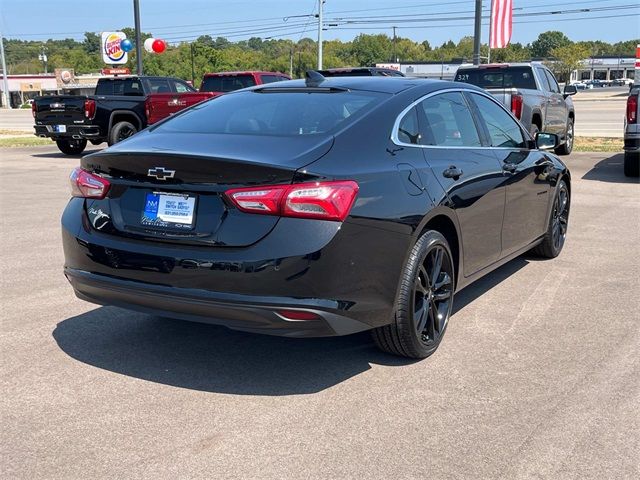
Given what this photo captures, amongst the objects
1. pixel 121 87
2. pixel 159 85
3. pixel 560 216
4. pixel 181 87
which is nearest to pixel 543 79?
pixel 560 216

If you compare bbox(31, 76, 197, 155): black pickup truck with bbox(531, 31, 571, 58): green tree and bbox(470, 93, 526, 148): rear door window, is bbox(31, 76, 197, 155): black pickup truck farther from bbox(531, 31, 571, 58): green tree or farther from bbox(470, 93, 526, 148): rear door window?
bbox(531, 31, 571, 58): green tree

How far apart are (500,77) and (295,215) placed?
12.4 metres

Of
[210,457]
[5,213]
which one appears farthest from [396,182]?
[5,213]

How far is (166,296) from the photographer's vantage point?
3.68 metres

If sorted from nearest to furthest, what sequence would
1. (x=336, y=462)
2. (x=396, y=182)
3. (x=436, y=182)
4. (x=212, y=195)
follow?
(x=336, y=462) → (x=212, y=195) → (x=396, y=182) → (x=436, y=182)

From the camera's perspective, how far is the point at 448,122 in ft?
15.9

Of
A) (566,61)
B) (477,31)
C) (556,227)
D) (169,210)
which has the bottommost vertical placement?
(556,227)

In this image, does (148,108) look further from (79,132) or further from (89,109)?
(79,132)

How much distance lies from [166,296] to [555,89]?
14.0 m

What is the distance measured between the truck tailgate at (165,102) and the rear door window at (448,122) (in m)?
12.4

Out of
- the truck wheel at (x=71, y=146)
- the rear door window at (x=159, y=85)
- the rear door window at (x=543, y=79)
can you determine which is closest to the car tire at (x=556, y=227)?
the rear door window at (x=543, y=79)

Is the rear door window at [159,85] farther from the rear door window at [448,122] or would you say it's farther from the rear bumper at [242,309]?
the rear bumper at [242,309]

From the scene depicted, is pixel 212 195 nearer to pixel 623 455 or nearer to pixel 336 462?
pixel 336 462

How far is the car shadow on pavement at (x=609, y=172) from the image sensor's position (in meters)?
12.5
